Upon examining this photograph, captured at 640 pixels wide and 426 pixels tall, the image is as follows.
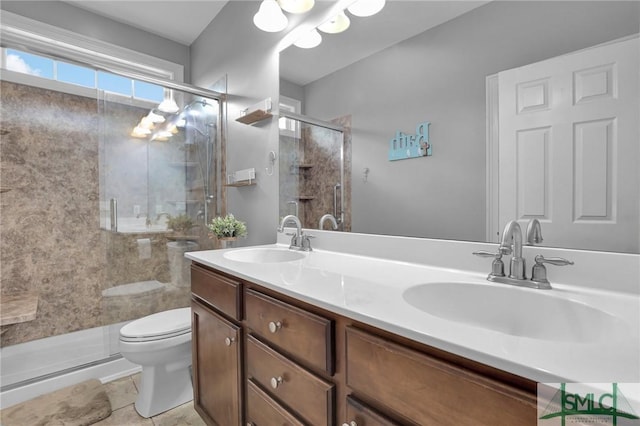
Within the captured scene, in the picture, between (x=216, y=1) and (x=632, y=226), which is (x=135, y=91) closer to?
(x=216, y=1)

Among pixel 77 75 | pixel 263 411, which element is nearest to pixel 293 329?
pixel 263 411

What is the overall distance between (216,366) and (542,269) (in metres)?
1.27

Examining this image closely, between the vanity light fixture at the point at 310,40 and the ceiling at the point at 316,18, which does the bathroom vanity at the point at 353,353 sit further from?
the vanity light fixture at the point at 310,40

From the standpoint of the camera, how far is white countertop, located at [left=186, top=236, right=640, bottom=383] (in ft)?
1.47

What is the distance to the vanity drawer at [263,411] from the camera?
0.92 m

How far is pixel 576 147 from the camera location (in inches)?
34.2

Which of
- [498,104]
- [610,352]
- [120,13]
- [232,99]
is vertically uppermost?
[120,13]

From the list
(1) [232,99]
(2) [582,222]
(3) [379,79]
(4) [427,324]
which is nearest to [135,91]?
(1) [232,99]

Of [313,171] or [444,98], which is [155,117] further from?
[444,98]

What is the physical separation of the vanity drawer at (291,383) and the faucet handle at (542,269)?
2.08 ft

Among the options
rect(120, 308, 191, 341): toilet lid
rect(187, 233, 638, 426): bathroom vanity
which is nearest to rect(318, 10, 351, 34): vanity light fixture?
Result: rect(187, 233, 638, 426): bathroom vanity

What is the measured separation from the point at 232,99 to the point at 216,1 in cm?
76

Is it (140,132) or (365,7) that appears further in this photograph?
(140,132)

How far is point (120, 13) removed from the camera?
246cm
